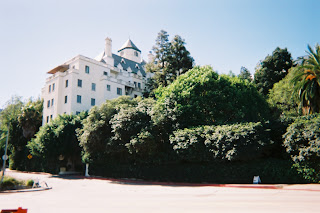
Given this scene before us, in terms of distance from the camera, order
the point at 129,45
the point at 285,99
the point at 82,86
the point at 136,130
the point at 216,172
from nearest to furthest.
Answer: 1. the point at 216,172
2. the point at 136,130
3. the point at 285,99
4. the point at 82,86
5. the point at 129,45

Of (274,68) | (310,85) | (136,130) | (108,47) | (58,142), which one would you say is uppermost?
(108,47)

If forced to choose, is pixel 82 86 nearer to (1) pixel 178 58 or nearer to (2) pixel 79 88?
(2) pixel 79 88

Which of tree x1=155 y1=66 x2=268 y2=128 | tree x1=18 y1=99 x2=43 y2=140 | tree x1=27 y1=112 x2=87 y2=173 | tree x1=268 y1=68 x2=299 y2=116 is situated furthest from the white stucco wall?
Answer: tree x1=268 y1=68 x2=299 y2=116

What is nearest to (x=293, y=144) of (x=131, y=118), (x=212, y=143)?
(x=212, y=143)

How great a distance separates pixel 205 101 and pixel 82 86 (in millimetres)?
25410

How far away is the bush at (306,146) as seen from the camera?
15.8m

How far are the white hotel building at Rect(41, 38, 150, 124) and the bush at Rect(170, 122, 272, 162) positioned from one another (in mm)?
23639

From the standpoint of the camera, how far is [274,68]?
42438mm

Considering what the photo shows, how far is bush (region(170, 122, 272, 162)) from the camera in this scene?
1808 cm

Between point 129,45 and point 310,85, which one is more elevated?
point 129,45

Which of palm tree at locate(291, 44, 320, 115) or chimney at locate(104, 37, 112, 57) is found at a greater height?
Answer: chimney at locate(104, 37, 112, 57)

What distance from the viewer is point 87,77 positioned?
44.2m

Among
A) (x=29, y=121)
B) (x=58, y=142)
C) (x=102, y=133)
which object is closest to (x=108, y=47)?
(x=29, y=121)

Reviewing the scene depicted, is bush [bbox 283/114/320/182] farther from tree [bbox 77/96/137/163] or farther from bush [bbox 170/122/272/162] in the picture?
tree [bbox 77/96/137/163]
